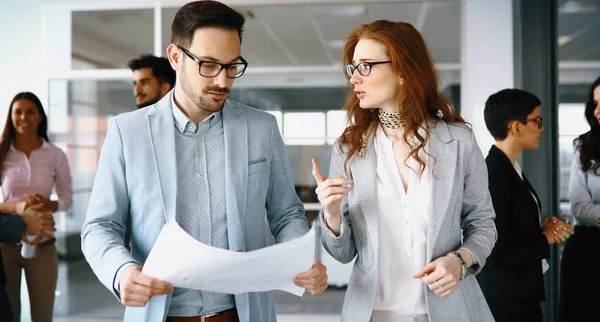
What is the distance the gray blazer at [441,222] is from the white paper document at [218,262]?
294 millimetres

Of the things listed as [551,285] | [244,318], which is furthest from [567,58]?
[244,318]

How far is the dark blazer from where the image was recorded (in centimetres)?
283

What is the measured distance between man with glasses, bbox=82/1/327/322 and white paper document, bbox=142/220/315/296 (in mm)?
109

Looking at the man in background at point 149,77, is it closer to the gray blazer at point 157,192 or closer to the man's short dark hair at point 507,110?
the gray blazer at point 157,192

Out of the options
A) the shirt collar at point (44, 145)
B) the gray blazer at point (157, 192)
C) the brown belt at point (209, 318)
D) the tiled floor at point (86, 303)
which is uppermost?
the shirt collar at point (44, 145)

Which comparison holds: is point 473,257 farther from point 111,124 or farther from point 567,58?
point 567,58

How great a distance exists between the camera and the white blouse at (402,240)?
1786 mm

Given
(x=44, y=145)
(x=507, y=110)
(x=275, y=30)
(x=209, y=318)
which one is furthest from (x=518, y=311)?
(x=275, y=30)

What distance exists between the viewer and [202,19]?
1.74 meters

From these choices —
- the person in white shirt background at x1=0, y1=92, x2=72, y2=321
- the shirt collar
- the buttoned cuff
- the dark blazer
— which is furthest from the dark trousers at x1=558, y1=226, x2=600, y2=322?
the shirt collar

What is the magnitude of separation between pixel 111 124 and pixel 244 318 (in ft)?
2.28

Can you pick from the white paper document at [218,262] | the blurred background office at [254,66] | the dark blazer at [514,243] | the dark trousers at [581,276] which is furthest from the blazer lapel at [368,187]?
the blurred background office at [254,66]

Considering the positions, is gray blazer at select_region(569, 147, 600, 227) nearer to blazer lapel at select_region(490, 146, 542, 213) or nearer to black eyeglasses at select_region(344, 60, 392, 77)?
blazer lapel at select_region(490, 146, 542, 213)

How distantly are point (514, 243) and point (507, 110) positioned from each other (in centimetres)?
74
